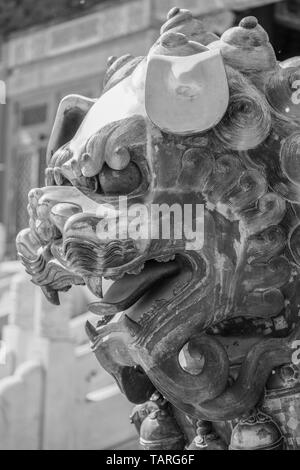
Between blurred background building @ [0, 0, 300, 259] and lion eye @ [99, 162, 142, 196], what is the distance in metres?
5.36

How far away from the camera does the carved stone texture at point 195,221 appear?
3.81ft

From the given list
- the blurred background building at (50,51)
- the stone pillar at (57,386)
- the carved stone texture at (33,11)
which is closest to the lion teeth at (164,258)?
the stone pillar at (57,386)

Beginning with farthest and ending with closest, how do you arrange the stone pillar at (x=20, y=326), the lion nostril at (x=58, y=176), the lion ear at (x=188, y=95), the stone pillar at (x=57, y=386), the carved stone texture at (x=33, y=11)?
1. the carved stone texture at (x=33, y=11)
2. the stone pillar at (x=20, y=326)
3. the stone pillar at (x=57, y=386)
4. the lion nostril at (x=58, y=176)
5. the lion ear at (x=188, y=95)

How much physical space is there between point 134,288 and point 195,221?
0.13 meters

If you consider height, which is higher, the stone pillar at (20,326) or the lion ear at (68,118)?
the lion ear at (68,118)

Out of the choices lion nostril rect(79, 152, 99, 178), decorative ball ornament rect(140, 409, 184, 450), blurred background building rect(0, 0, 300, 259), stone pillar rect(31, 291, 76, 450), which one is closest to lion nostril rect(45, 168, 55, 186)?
lion nostril rect(79, 152, 99, 178)

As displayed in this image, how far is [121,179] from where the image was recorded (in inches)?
46.4

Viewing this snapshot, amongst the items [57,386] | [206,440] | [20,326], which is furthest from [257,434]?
[20,326]

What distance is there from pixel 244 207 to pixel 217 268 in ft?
0.29

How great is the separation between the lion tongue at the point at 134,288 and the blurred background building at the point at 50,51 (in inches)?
210

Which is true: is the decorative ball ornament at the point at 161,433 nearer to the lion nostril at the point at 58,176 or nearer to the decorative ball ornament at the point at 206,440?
the decorative ball ornament at the point at 206,440

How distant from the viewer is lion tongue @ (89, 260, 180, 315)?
123 centimetres

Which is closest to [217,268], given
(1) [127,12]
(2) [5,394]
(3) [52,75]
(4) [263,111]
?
(4) [263,111]
